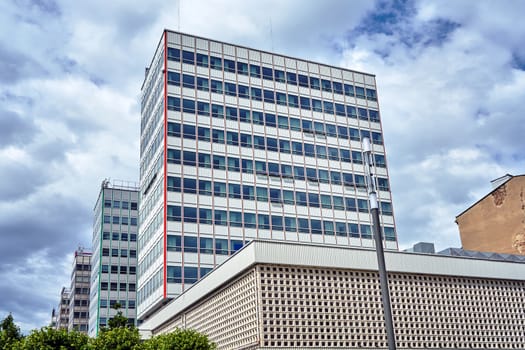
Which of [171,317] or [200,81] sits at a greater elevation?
[200,81]

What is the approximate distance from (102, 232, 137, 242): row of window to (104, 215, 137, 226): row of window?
184 centimetres

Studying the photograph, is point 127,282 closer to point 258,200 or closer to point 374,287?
point 258,200

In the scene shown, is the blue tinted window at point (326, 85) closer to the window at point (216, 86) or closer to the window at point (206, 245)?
the window at point (216, 86)

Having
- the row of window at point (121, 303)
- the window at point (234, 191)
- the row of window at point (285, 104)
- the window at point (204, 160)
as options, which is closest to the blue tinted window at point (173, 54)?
the row of window at point (285, 104)

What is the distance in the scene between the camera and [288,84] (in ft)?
230

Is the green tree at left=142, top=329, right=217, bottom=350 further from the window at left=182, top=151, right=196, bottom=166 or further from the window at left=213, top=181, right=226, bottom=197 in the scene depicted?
the window at left=182, top=151, right=196, bottom=166

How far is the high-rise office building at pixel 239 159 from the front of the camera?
196ft

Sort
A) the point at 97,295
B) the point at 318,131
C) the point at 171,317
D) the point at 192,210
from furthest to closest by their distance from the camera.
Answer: the point at 97,295
the point at 318,131
the point at 192,210
the point at 171,317

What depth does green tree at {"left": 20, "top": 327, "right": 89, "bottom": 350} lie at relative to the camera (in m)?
35.7

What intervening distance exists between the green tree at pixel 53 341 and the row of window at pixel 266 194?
982 inches

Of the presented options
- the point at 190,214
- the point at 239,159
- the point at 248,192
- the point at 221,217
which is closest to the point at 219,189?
the point at 221,217

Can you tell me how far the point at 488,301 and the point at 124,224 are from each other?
3038 inches

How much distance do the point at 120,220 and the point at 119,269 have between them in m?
8.52

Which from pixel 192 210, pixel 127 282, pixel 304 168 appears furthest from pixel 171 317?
pixel 127 282
